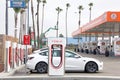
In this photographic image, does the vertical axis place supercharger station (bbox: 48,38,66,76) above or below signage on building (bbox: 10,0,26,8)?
below

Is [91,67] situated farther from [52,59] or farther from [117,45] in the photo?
[117,45]

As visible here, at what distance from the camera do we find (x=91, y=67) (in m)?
25.3

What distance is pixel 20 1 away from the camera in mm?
31344

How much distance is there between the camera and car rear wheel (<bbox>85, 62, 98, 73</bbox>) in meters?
25.2

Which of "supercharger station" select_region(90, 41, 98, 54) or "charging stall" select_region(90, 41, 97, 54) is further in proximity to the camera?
"supercharger station" select_region(90, 41, 98, 54)

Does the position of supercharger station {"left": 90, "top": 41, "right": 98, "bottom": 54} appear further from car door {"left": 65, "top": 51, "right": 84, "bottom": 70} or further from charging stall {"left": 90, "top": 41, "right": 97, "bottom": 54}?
car door {"left": 65, "top": 51, "right": 84, "bottom": 70}

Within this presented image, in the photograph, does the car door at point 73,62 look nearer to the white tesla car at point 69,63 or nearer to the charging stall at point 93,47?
the white tesla car at point 69,63

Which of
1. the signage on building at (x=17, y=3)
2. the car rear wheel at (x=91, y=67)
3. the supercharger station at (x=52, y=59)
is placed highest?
the signage on building at (x=17, y=3)

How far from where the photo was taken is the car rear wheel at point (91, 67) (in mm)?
25250

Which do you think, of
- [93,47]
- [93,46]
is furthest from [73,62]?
[93,47]

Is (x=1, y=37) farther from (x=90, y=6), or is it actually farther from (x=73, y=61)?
(x=90, y=6)

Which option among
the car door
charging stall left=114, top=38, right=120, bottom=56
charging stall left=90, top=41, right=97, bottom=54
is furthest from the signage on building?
charging stall left=90, top=41, right=97, bottom=54

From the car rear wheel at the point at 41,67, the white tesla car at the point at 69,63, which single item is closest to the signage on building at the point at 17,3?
the white tesla car at the point at 69,63

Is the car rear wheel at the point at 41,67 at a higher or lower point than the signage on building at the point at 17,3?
lower
